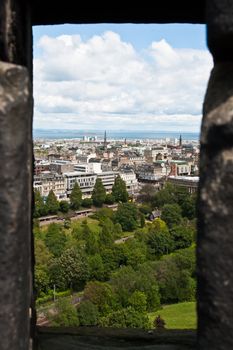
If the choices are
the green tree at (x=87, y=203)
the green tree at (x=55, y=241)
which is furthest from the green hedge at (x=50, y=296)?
the green tree at (x=87, y=203)

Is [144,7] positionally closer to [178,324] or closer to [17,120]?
[17,120]

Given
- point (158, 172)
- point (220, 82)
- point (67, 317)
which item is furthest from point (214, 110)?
point (158, 172)

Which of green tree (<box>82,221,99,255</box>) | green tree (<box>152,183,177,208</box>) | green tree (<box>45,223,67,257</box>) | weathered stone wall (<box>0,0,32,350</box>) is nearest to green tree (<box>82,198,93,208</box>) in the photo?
green tree (<box>152,183,177,208</box>)

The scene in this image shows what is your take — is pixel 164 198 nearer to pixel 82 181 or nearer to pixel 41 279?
pixel 82 181

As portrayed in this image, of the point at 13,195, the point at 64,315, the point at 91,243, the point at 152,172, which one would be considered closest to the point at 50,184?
the point at 152,172

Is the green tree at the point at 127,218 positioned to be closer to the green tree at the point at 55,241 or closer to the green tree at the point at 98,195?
the green tree at the point at 98,195
